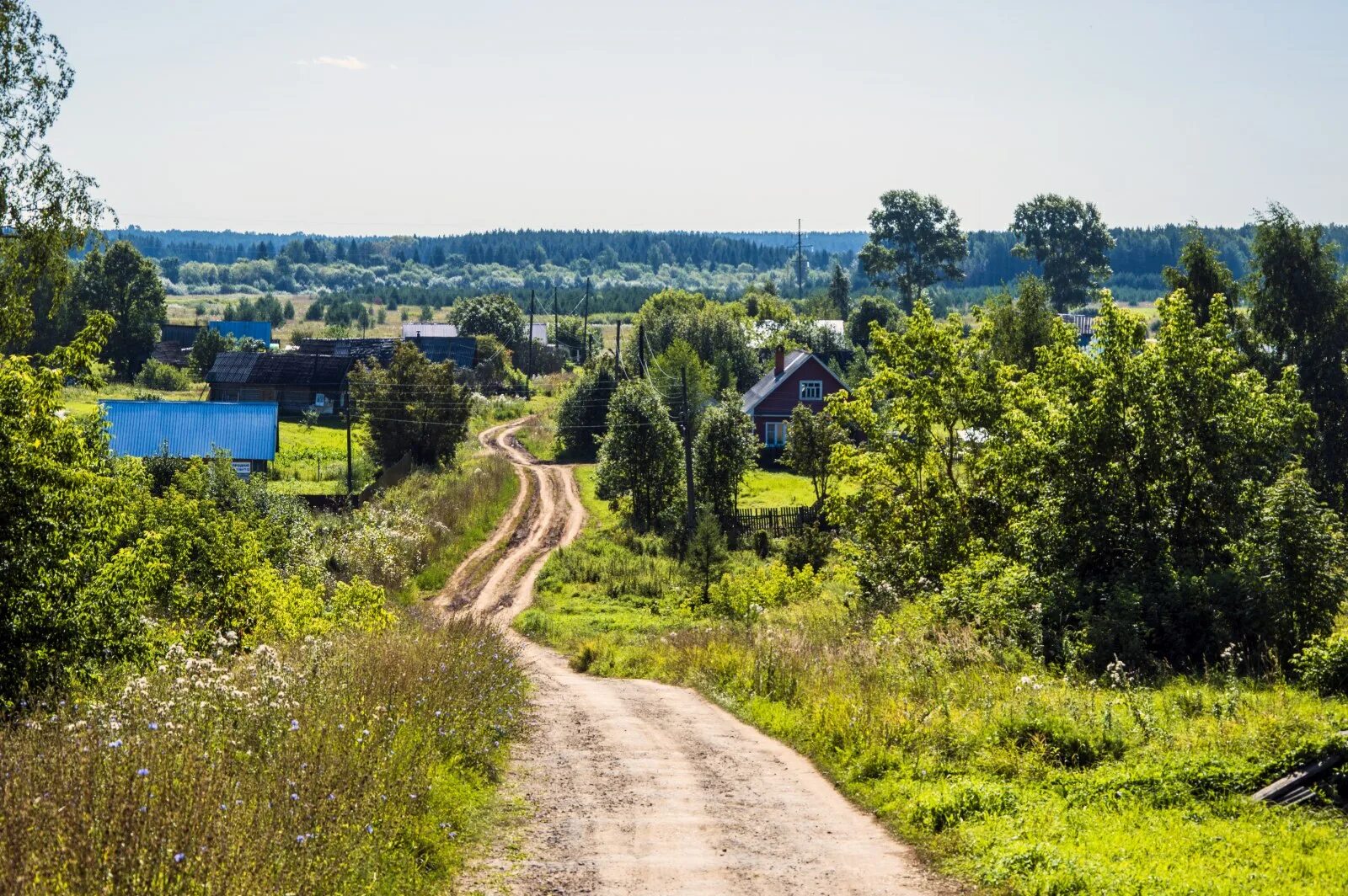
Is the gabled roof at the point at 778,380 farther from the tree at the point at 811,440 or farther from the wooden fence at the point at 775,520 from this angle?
the wooden fence at the point at 775,520

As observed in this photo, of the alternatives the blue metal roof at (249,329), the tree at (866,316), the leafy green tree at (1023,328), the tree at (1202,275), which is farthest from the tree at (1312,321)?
the blue metal roof at (249,329)

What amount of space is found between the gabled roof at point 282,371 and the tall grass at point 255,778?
74.1 metres

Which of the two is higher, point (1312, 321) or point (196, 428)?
point (1312, 321)

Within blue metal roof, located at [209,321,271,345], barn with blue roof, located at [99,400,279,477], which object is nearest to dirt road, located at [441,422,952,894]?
barn with blue roof, located at [99,400,279,477]

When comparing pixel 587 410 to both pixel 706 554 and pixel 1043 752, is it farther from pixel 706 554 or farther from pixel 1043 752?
pixel 1043 752

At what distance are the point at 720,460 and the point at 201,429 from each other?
1044 inches

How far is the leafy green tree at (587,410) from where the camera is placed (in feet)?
224

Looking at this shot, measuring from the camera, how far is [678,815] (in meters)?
10.3

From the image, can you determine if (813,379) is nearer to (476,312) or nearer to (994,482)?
(994,482)

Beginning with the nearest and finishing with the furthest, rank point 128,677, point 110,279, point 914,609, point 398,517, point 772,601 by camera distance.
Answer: point 128,677
point 914,609
point 772,601
point 398,517
point 110,279

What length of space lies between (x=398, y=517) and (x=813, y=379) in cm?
3278

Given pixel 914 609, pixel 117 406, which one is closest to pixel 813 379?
pixel 117 406

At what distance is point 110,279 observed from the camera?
96.2 m

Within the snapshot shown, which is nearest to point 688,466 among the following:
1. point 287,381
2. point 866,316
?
point 287,381
